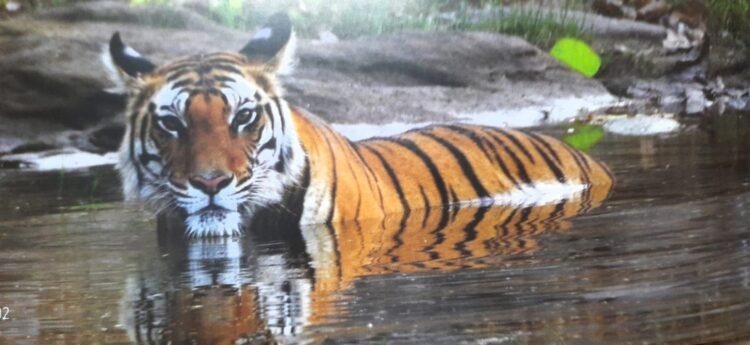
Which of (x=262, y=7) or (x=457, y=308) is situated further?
(x=262, y=7)

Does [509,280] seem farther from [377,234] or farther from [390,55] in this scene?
[390,55]

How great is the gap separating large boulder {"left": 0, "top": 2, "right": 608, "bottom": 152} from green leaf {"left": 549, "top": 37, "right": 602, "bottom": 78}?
18cm

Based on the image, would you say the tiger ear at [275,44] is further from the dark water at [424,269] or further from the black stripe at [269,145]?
the dark water at [424,269]

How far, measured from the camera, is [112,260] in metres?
2.54

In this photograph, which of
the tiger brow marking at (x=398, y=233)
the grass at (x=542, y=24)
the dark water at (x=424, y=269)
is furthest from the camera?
the grass at (x=542, y=24)

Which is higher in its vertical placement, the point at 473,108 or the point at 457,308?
the point at 473,108

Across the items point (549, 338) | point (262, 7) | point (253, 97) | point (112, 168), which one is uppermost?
point (262, 7)

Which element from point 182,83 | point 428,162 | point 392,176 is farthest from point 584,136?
point 182,83

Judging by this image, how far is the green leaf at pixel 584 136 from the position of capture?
9.38ft

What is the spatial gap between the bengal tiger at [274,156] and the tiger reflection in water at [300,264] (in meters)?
0.06

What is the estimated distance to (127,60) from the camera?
8.67 feet

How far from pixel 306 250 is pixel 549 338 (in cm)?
78

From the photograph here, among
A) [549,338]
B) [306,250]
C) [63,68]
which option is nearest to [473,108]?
[306,250]

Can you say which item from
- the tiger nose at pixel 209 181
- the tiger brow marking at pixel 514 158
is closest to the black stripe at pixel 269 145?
the tiger nose at pixel 209 181
